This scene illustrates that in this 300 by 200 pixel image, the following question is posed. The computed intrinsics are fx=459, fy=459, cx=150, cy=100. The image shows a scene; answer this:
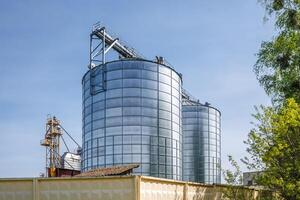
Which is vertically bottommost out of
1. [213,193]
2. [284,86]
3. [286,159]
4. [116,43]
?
[213,193]

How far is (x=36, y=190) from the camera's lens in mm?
9125

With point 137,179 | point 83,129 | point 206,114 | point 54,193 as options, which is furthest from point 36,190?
point 206,114

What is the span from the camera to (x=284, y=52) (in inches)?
652

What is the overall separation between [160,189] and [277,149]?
3427 millimetres

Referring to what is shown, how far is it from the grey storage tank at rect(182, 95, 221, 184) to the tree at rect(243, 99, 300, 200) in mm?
53507

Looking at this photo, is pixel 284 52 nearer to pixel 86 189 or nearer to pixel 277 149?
pixel 277 149

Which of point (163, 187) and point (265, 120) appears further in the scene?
point (265, 120)

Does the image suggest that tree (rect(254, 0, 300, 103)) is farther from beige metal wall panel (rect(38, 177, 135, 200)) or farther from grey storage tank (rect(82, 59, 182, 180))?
grey storage tank (rect(82, 59, 182, 180))

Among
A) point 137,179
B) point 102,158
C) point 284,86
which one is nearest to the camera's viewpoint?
point 137,179

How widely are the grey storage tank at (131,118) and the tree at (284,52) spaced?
29342 mm

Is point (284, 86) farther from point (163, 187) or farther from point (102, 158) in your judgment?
point (102, 158)

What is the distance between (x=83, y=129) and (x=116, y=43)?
395 inches

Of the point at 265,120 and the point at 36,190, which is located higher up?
the point at 265,120

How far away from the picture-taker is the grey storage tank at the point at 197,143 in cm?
6581
